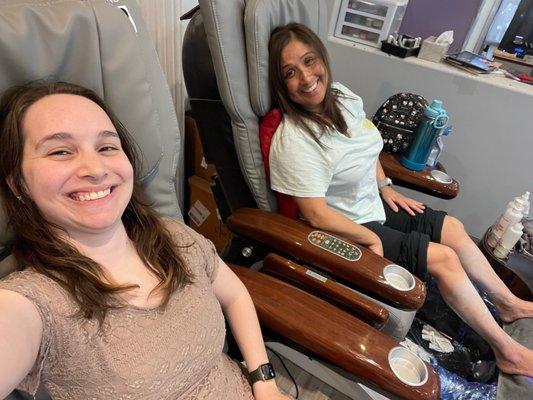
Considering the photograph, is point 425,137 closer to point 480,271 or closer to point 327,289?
point 480,271

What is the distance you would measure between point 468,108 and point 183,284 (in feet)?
5.40

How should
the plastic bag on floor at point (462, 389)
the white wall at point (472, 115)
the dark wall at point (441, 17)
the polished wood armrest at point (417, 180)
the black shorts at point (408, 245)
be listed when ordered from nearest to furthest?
the plastic bag on floor at point (462, 389) < the black shorts at point (408, 245) < the polished wood armrest at point (417, 180) < the white wall at point (472, 115) < the dark wall at point (441, 17)

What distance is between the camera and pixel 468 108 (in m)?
1.81

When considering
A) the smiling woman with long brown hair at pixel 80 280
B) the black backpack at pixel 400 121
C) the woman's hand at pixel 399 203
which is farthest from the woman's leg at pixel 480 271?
the smiling woman with long brown hair at pixel 80 280

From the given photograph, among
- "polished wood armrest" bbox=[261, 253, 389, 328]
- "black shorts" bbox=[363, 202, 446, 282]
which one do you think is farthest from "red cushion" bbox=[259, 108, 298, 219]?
"black shorts" bbox=[363, 202, 446, 282]

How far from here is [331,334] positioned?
0.83 meters

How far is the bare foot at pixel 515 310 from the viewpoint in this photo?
4.18 feet

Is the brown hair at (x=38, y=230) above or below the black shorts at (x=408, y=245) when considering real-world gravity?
above

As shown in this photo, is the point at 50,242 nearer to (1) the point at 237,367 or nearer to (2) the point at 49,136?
(2) the point at 49,136

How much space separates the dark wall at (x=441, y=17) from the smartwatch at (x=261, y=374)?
7.02 ft

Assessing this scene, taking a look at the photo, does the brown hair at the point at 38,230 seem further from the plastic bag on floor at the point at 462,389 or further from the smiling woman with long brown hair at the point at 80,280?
the plastic bag on floor at the point at 462,389

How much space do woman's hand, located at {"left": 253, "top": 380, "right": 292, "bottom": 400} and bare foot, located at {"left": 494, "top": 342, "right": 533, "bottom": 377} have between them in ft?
2.29

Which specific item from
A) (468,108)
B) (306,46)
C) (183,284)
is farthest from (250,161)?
(468,108)

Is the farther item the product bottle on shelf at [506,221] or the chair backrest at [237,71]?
the product bottle on shelf at [506,221]
